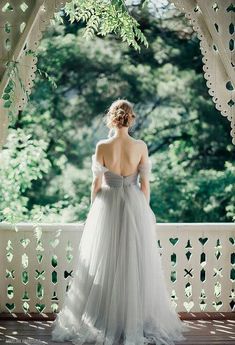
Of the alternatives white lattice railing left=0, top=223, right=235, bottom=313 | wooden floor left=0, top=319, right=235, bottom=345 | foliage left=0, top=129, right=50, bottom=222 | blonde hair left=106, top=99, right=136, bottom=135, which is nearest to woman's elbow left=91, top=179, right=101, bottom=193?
blonde hair left=106, top=99, right=136, bottom=135

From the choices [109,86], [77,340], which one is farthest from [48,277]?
[109,86]

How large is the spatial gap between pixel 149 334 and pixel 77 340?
19.8 inches

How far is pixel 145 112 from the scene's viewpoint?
1023 centimetres

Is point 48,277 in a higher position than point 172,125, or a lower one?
lower

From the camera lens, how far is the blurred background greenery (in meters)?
9.95

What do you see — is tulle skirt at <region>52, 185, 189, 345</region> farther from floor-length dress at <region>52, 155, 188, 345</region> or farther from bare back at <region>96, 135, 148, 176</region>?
bare back at <region>96, 135, 148, 176</region>

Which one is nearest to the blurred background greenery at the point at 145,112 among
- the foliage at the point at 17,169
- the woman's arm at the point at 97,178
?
the foliage at the point at 17,169

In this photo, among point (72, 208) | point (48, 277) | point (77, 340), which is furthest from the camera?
point (72, 208)

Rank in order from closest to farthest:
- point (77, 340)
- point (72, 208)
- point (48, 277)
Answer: point (77, 340) < point (48, 277) < point (72, 208)

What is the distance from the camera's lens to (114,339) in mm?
4367

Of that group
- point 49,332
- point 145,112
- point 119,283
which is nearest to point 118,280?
point 119,283

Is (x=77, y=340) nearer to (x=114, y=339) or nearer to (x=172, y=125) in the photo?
(x=114, y=339)

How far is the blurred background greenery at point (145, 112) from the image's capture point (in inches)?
392

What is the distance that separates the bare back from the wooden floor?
128cm
